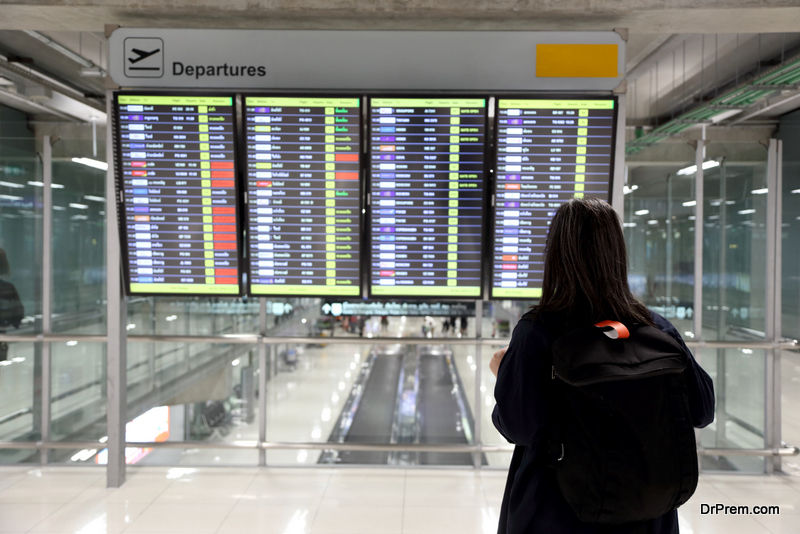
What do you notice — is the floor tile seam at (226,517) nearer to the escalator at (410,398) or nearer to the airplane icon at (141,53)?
the escalator at (410,398)

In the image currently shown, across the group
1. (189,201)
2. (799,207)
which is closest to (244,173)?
(189,201)

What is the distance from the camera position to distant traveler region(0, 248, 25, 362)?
4.41 meters

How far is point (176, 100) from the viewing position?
3.46 m

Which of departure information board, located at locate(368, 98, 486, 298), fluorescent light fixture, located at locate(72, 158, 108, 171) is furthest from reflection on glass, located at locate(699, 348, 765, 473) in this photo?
fluorescent light fixture, located at locate(72, 158, 108, 171)

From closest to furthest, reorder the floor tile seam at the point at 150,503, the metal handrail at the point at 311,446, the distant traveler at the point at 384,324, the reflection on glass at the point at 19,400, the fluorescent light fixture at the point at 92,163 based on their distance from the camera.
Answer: the floor tile seam at the point at 150,503
the metal handrail at the point at 311,446
the distant traveler at the point at 384,324
the reflection on glass at the point at 19,400
the fluorescent light fixture at the point at 92,163

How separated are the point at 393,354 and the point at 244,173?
2.37 metres

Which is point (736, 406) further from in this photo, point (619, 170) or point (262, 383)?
point (262, 383)

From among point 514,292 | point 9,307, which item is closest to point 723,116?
point 514,292

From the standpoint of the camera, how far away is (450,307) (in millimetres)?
4109

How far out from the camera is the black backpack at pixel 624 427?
1.37 meters

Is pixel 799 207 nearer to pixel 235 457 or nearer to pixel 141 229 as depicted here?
pixel 141 229

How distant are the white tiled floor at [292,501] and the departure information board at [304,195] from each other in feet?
4.68

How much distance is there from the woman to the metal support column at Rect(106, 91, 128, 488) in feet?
10.2

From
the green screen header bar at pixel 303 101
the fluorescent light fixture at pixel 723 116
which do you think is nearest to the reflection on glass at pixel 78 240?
the green screen header bar at pixel 303 101
